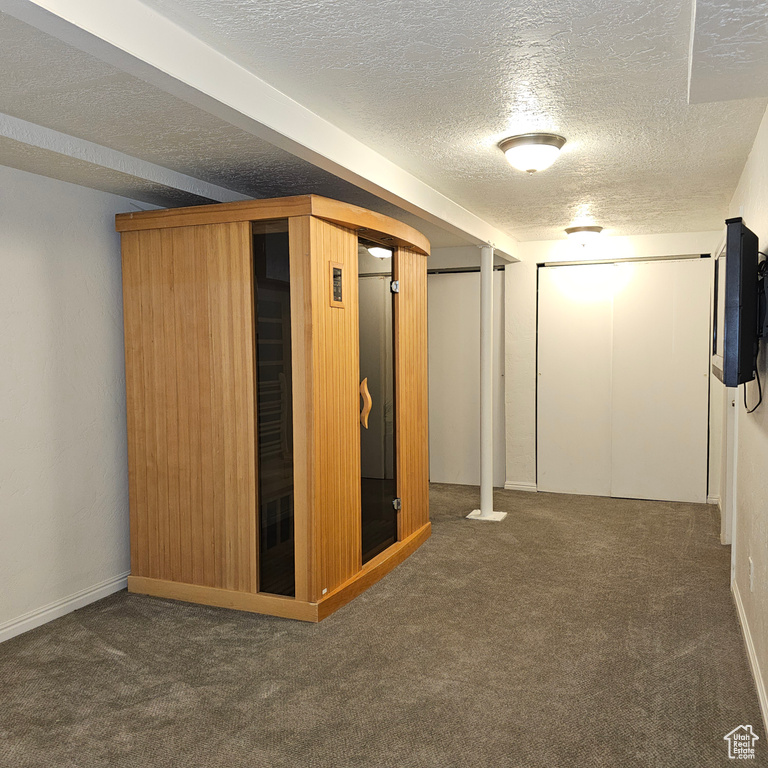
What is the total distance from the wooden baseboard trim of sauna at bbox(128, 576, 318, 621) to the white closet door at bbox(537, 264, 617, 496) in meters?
3.70

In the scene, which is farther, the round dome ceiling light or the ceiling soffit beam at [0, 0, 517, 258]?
the round dome ceiling light

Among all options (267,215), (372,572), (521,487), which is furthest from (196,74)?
(521,487)

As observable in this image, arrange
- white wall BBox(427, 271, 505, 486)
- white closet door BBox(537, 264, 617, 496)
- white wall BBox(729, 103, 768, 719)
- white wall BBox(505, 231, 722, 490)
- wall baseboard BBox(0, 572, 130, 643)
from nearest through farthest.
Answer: white wall BBox(729, 103, 768, 719) < wall baseboard BBox(0, 572, 130, 643) < white closet door BBox(537, 264, 617, 496) < white wall BBox(505, 231, 722, 490) < white wall BBox(427, 271, 505, 486)

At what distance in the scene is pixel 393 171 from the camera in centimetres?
372

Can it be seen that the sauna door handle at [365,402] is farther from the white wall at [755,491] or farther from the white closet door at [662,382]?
the white closet door at [662,382]

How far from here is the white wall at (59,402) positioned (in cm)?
341

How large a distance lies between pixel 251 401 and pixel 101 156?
1.41 metres

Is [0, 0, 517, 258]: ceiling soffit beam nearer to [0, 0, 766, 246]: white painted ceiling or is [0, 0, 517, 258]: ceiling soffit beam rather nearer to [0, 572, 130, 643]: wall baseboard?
[0, 0, 766, 246]: white painted ceiling

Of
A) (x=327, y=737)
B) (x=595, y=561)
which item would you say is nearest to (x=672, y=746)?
(x=327, y=737)

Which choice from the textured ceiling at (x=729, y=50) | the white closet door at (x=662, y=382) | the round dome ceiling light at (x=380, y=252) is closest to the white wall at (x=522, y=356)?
the white closet door at (x=662, y=382)

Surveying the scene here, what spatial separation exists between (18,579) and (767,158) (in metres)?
3.97

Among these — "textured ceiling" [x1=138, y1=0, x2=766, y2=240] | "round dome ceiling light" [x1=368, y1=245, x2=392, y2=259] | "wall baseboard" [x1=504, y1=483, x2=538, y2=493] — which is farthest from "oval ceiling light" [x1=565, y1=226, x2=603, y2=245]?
"wall baseboard" [x1=504, y1=483, x2=538, y2=493]

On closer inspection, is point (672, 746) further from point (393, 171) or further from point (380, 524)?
point (393, 171)

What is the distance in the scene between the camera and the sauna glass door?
4102 millimetres
